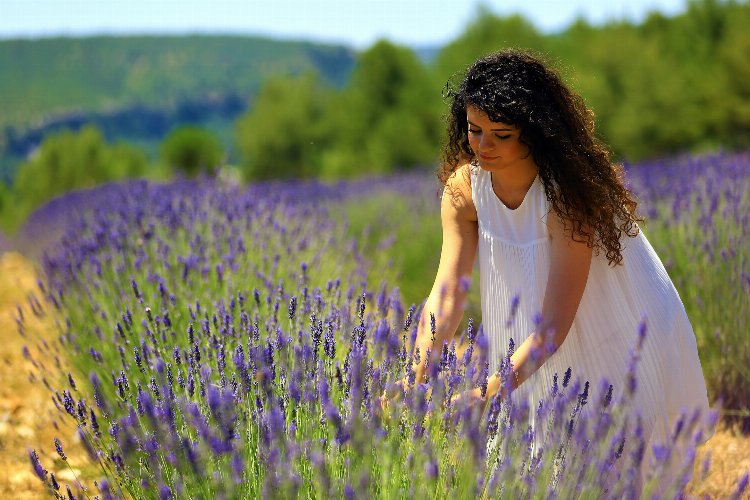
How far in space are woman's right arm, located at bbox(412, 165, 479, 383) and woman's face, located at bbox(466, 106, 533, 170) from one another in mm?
270

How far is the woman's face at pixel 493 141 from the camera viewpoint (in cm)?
190

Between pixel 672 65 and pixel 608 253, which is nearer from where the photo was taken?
pixel 608 253

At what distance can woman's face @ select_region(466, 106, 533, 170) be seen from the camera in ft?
6.23

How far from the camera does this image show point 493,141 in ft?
6.25

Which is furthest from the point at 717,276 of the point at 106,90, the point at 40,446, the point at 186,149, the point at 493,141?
the point at 106,90

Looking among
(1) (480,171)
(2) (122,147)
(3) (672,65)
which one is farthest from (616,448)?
(2) (122,147)

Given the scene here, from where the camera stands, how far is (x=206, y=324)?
1914 millimetres

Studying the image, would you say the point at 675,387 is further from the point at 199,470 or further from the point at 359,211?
the point at 359,211

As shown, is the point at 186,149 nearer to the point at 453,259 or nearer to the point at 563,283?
the point at 453,259

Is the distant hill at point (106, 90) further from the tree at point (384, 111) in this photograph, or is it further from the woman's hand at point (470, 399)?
the woman's hand at point (470, 399)

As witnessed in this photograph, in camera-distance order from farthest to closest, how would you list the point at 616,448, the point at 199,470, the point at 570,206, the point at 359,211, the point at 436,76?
the point at 436,76 → the point at 359,211 → the point at 570,206 → the point at 616,448 → the point at 199,470

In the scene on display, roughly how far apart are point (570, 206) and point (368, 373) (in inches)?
27.9

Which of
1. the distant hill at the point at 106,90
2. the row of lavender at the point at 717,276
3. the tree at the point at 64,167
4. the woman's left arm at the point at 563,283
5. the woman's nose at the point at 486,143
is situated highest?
the distant hill at the point at 106,90

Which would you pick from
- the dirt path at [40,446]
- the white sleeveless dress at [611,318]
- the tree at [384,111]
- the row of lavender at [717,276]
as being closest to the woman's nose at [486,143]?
the white sleeveless dress at [611,318]
